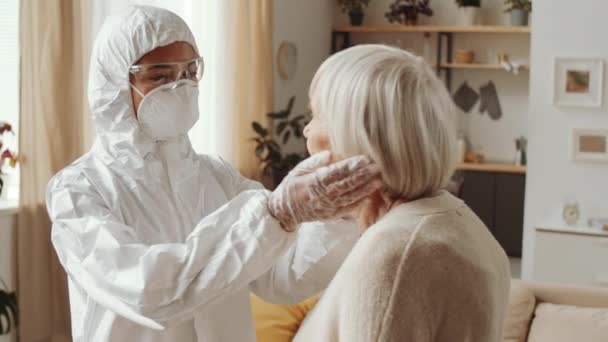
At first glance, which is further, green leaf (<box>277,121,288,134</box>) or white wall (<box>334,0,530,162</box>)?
white wall (<box>334,0,530,162</box>)

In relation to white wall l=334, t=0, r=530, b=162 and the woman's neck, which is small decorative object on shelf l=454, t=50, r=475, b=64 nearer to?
white wall l=334, t=0, r=530, b=162

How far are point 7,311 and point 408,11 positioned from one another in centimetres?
399

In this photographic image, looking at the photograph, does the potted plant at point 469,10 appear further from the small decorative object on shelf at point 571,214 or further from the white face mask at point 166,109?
the white face mask at point 166,109

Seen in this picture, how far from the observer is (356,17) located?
640 centimetres

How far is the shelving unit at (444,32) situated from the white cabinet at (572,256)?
5.73 ft

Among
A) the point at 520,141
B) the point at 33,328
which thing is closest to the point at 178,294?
the point at 33,328

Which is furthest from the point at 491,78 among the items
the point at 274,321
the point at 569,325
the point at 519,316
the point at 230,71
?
the point at 274,321

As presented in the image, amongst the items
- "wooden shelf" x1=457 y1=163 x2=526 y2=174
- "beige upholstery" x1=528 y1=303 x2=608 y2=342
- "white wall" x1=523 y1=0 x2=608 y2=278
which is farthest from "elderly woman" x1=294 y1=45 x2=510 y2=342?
"wooden shelf" x1=457 y1=163 x2=526 y2=174

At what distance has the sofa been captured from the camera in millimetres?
3086

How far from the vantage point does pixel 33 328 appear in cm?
336

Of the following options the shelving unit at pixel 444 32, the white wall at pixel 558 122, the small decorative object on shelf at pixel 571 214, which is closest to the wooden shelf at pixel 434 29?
the shelving unit at pixel 444 32

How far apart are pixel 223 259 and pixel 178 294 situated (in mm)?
100

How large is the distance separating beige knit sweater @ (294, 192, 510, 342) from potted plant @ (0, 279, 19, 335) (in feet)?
7.32

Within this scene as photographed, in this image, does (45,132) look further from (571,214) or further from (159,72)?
(571,214)
